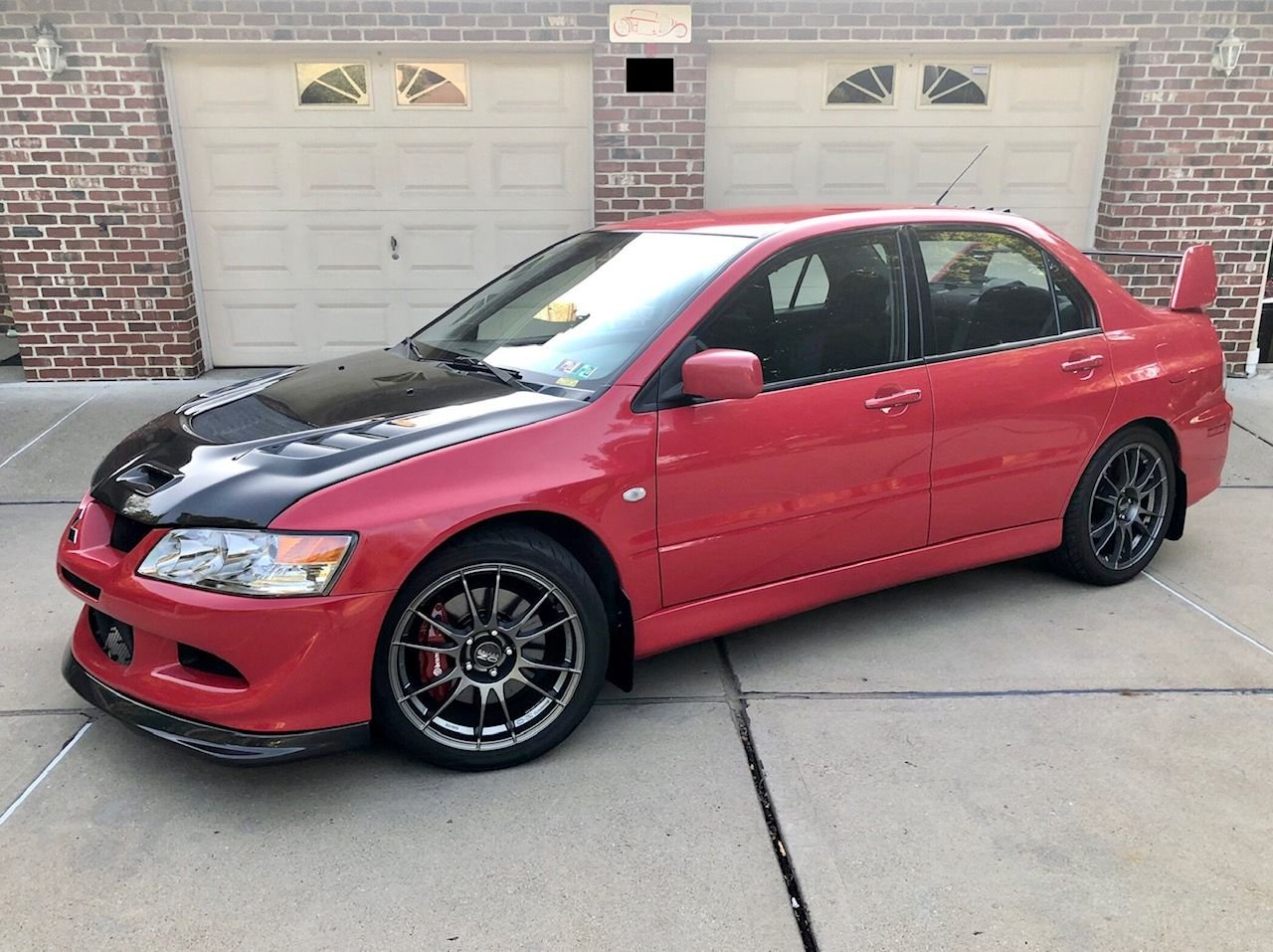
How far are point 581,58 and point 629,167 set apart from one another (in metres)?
0.82

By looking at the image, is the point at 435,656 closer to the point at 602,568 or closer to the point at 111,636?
the point at 602,568

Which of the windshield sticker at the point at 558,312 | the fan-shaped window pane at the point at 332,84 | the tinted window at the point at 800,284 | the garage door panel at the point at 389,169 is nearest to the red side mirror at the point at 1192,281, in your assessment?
the tinted window at the point at 800,284

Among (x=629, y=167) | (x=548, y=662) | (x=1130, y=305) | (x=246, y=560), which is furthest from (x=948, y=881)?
(x=629, y=167)

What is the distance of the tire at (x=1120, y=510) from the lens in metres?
4.35

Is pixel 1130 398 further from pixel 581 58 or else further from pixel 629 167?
pixel 581 58

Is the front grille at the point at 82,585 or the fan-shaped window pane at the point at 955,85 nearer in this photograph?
the front grille at the point at 82,585

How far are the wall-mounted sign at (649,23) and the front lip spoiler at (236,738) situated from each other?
5.74 meters

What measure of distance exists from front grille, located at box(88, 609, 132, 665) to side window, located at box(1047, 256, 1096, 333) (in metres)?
3.57

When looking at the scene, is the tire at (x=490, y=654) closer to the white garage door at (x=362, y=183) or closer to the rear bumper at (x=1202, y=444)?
the rear bumper at (x=1202, y=444)

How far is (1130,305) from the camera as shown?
4441mm

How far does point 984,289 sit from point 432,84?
16.1 ft

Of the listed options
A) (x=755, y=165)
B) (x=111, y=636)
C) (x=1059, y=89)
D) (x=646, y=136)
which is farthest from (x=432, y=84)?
(x=111, y=636)

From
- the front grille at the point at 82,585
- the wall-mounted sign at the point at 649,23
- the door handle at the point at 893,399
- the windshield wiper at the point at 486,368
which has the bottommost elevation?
the front grille at the point at 82,585

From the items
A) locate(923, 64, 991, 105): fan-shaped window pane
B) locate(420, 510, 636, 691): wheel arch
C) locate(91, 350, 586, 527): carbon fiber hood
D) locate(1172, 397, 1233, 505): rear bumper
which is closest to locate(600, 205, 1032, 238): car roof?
locate(91, 350, 586, 527): carbon fiber hood
